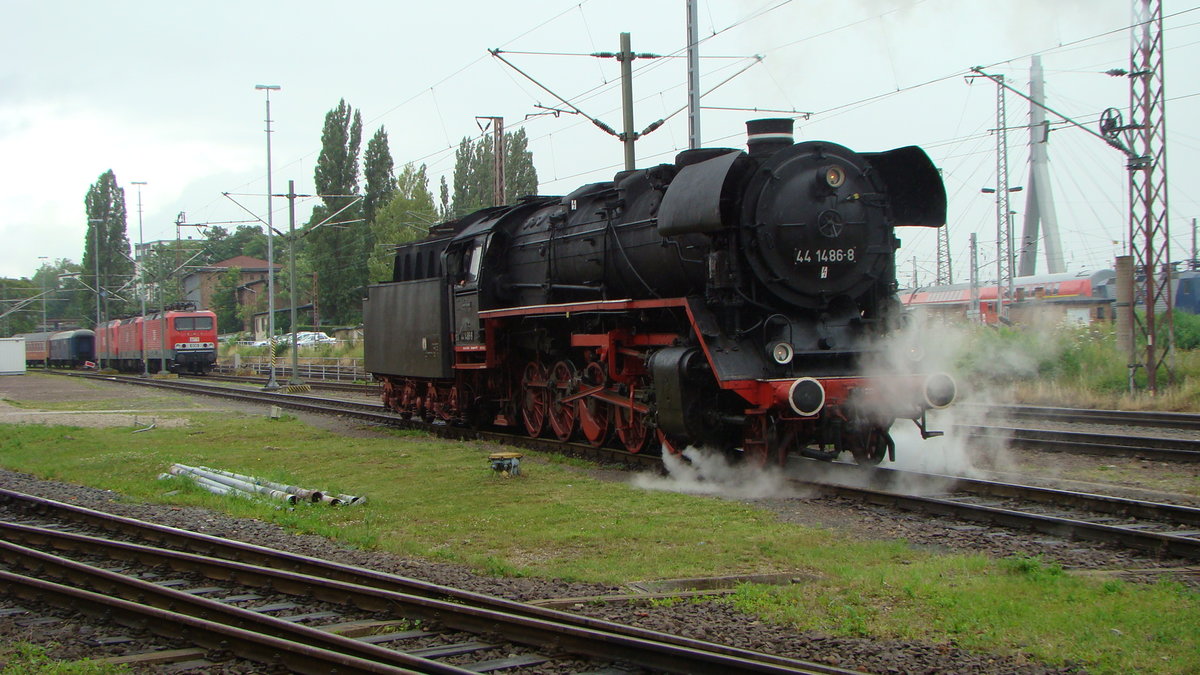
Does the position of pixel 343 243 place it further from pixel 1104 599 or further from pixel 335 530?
pixel 1104 599

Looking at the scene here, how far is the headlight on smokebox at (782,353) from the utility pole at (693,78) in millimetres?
7652

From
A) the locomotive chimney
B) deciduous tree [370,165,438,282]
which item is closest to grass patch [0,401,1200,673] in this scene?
the locomotive chimney

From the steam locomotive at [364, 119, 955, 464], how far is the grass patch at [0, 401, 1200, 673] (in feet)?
3.75

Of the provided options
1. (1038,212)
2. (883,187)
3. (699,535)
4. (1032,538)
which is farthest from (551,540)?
(1038,212)

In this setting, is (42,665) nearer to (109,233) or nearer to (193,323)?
(193,323)

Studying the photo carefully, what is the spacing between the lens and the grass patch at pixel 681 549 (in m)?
5.41

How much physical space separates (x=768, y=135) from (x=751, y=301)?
1890 mm

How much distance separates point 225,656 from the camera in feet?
17.9

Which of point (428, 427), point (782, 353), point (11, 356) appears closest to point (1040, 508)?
point (782, 353)

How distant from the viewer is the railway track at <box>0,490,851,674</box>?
499 cm

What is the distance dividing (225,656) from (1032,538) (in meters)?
5.91

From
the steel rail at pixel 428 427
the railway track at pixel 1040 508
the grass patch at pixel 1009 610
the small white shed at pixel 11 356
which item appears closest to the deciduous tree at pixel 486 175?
the small white shed at pixel 11 356

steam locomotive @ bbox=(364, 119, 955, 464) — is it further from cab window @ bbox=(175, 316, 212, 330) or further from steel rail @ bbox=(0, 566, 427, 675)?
cab window @ bbox=(175, 316, 212, 330)

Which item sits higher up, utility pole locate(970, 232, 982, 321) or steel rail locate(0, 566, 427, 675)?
utility pole locate(970, 232, 982, 321)
